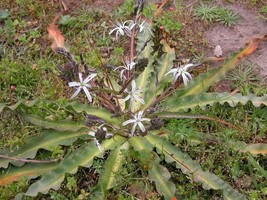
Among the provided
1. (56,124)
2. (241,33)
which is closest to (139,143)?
(56,124)

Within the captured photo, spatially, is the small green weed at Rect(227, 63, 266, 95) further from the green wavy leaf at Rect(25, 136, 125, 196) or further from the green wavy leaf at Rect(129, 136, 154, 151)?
the green wavy leaf at Rect(25, 136, 125, 196)

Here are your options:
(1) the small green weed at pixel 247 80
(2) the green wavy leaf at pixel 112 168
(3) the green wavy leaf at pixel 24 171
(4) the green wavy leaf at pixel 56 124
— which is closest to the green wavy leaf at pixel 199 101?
(1) the small green weed at pixel 247 80

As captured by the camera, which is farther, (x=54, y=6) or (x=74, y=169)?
(x=54, y=6)

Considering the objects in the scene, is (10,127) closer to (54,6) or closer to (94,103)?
(94,103)

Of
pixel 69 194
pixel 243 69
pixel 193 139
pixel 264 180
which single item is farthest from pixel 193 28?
pixel 69 194

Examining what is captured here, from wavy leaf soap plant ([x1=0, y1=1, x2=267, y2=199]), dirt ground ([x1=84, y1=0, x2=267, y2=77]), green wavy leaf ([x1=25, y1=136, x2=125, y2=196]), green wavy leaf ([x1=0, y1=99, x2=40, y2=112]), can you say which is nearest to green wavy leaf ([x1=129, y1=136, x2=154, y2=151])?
wavy leaf soap plant ([x1=0, y1=1, x2=267, y2=199])

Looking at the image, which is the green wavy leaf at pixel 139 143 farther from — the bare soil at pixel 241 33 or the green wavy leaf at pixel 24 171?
the bare soil at pixel 241 33
